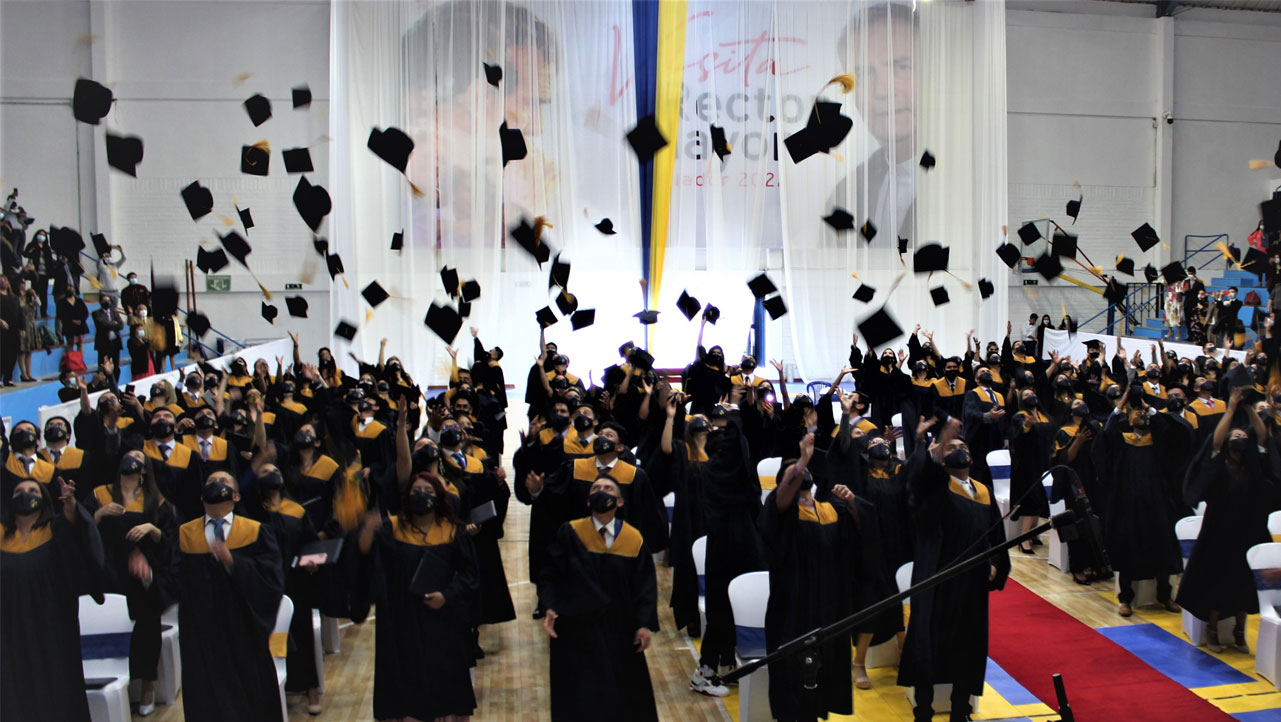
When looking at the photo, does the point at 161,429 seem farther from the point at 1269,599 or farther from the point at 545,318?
the point at 1269,599

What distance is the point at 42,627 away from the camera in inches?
184

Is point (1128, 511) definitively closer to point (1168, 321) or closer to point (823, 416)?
point (823, 416)

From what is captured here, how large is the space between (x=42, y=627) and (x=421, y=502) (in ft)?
6.20

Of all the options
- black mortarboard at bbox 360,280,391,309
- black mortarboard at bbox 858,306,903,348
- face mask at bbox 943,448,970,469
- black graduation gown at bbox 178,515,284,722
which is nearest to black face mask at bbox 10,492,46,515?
black graduation gown at bbox 178,515,284,722

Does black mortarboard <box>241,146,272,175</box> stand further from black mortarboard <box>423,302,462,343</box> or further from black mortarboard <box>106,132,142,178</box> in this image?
black mortarboard <box>423,302,462,343</box>

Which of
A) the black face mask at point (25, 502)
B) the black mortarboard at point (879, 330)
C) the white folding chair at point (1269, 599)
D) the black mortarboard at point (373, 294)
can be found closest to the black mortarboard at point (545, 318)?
the black mortarboard at point (373, 294)

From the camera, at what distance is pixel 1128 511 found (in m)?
7.31

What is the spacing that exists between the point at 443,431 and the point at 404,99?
13.7 metres

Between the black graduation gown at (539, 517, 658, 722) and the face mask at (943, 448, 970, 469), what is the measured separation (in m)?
1.79

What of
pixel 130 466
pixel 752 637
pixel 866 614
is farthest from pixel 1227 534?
pixel 130 466

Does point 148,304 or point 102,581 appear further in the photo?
point 148,304

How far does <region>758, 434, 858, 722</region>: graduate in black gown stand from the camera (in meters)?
5.05

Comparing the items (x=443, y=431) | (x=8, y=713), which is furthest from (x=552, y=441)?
(x=8, y=713)

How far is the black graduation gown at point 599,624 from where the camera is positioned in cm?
461
